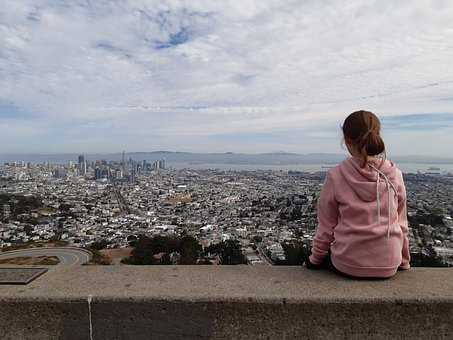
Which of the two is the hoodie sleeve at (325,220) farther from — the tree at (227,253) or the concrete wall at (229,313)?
the tree at (227,253)

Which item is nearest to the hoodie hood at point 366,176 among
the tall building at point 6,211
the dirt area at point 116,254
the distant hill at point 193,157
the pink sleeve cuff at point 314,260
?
the pink sleeve cuff at point 314,260

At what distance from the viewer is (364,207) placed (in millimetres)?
A: 2256

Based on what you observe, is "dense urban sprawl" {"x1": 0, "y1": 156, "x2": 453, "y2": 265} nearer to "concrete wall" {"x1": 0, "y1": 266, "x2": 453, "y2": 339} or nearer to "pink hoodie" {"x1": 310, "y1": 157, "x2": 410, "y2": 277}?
"pink hoodie" {"x1": 310, "y1": 157, "x2": 410, "y2": 277}

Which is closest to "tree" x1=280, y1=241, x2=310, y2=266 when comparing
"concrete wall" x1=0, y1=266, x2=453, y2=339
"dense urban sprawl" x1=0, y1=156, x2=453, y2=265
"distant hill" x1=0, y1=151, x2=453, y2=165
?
"concrete wall" x1=0, y1=266, x2=453, y2=339

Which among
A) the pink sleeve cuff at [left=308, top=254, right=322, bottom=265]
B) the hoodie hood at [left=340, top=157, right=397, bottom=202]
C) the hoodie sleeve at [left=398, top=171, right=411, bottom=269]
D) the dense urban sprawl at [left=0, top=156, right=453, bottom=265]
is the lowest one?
the dense urban sprawl at [left=0, top=156, right=453, bottom=265]

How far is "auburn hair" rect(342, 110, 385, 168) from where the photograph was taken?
2275mm

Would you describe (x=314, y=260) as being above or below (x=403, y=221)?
below

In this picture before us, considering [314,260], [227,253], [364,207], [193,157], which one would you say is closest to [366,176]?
[364,207]

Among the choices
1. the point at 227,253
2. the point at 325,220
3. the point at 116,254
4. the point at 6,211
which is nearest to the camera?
the point at 325,220

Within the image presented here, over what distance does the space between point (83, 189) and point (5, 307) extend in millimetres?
56745

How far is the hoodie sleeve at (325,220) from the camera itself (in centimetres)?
237

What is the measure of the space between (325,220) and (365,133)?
0.54 metres

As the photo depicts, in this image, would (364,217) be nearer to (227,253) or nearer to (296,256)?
(296,256)

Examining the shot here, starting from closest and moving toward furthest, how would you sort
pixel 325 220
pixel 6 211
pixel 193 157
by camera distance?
1. pixel 325 220
2. pixel 6 211
3. pixel 193 157
